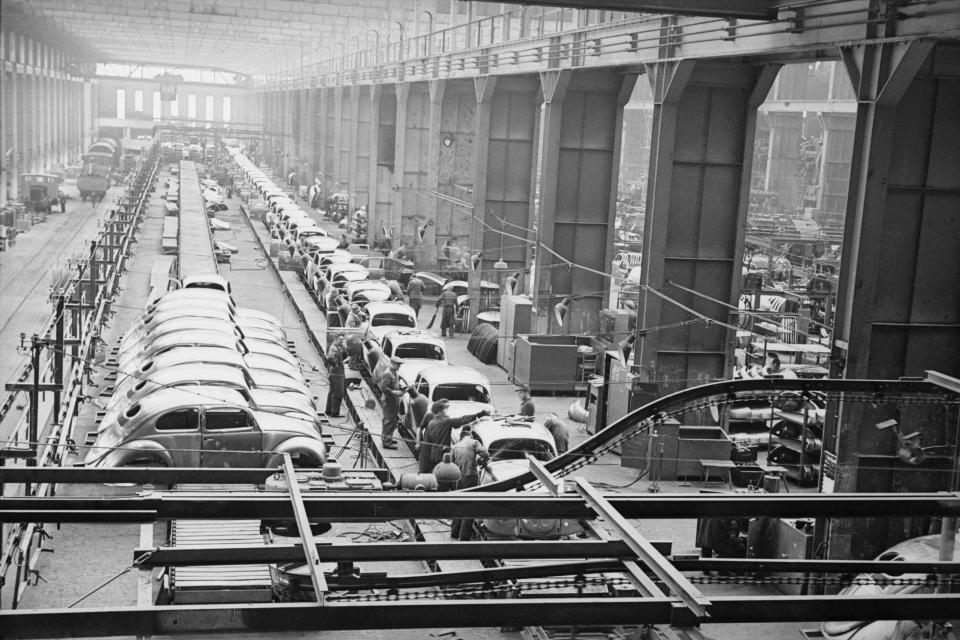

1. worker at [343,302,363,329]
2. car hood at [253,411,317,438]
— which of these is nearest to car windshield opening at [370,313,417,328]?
worker at [343,302,363,329]

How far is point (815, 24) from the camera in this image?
13.9 metres

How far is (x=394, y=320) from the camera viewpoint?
2431 centimetres

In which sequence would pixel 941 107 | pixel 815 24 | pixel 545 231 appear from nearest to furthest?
pixel 941 107 < pixel 815 24 < pixel 545 231

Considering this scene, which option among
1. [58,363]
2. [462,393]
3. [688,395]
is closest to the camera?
[688,395]

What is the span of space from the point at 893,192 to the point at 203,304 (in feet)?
43.0

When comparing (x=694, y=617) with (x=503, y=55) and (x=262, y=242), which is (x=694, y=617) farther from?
(x=262, y=242)

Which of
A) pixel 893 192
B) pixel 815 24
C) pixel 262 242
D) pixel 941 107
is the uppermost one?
pixel 815 24

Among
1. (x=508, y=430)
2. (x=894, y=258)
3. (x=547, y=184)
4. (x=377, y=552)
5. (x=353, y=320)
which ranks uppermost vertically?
(x=547, y=184)

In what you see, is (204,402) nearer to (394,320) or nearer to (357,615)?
(394,320)

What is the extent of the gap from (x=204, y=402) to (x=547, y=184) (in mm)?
11269

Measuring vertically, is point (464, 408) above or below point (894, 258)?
below

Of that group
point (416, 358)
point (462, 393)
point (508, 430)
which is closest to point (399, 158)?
point (416, 358)

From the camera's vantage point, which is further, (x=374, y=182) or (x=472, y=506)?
(x=374, y=182)

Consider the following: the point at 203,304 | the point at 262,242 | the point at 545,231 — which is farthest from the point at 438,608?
the point at 262,242
